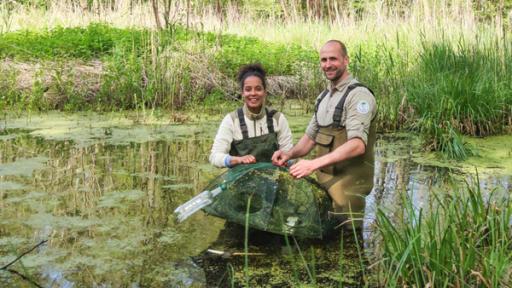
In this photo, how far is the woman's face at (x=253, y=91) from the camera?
9.84ft

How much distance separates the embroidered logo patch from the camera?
9.26 ft

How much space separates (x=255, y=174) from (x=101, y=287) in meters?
0.93

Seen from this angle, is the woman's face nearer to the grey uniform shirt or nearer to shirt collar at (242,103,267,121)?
shirt collar at (242,103,267,121)

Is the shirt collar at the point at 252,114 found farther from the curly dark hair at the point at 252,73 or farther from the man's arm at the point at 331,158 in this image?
the man's arm at the point at 331,158

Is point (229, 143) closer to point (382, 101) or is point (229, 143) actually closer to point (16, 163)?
point (16, 163)

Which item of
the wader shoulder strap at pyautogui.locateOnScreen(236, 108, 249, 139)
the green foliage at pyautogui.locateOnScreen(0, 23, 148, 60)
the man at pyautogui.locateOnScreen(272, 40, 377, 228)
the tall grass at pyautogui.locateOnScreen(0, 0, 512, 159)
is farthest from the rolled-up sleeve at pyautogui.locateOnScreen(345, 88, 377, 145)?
the green foliage at pyautogui.locateOnScreen(0, 23, 148, 60)

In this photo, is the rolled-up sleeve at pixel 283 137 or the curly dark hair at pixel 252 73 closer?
the curly dark hair at pixel 252 73

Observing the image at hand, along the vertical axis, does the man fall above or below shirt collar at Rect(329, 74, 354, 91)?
below

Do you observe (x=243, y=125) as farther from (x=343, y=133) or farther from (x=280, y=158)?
(x=343, y=133)

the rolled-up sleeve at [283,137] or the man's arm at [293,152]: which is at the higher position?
the rolled-up sleeve at [283,137]

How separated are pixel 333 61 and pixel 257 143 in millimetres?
592

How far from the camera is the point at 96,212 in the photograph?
10.6 feet

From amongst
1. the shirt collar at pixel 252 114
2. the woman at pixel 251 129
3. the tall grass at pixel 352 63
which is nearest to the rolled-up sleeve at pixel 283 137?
the woman at pixel 251 129

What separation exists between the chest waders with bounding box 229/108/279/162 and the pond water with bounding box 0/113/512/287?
1.33ft
